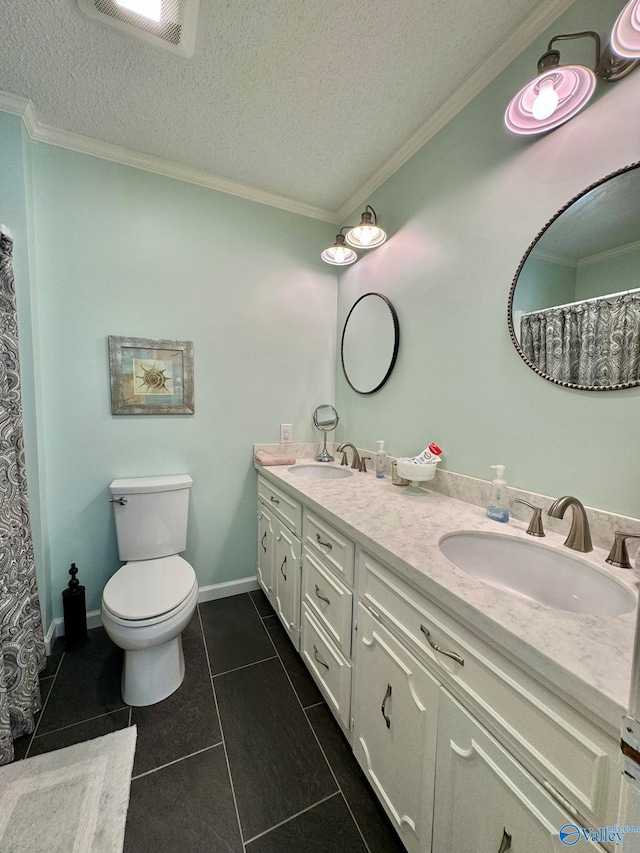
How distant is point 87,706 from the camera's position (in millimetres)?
1323

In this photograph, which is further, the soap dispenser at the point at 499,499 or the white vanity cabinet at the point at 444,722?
the soap dispenser at the point at 499,499

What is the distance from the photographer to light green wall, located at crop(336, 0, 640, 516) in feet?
3.04

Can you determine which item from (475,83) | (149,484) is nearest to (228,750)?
(149,484)

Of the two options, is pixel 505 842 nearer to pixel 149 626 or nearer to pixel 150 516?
pixel 149 626

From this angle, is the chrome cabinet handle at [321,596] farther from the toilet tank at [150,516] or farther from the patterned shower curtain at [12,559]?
the patterned shower curtain at [12,559]

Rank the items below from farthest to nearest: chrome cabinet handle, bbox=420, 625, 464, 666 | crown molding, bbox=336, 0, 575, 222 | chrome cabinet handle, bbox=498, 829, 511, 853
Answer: crown molding, bbox=336, 0, 575, 222 < chrome cabinet handle, bbox=420, 625, 464, 666 < chrome cabinet handle, bbox=498, 829, 511, 853

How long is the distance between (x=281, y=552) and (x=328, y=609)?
0.51 metres

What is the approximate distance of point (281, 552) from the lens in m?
1.67

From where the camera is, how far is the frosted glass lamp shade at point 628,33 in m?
0.80

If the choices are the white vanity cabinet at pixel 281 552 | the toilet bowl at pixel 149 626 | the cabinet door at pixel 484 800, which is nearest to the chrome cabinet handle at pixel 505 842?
the cabinet door at pixel 484 800

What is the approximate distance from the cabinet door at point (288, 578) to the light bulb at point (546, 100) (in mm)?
1781

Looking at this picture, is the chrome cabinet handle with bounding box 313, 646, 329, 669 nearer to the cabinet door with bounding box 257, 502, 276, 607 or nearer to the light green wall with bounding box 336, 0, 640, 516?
the cabinet door with bounding box 257, 502, 276, 607

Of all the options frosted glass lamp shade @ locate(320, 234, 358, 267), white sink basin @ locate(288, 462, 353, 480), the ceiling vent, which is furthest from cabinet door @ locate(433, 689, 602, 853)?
the ceiling vent

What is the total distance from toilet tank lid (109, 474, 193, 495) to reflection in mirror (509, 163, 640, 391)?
1.75 meters
